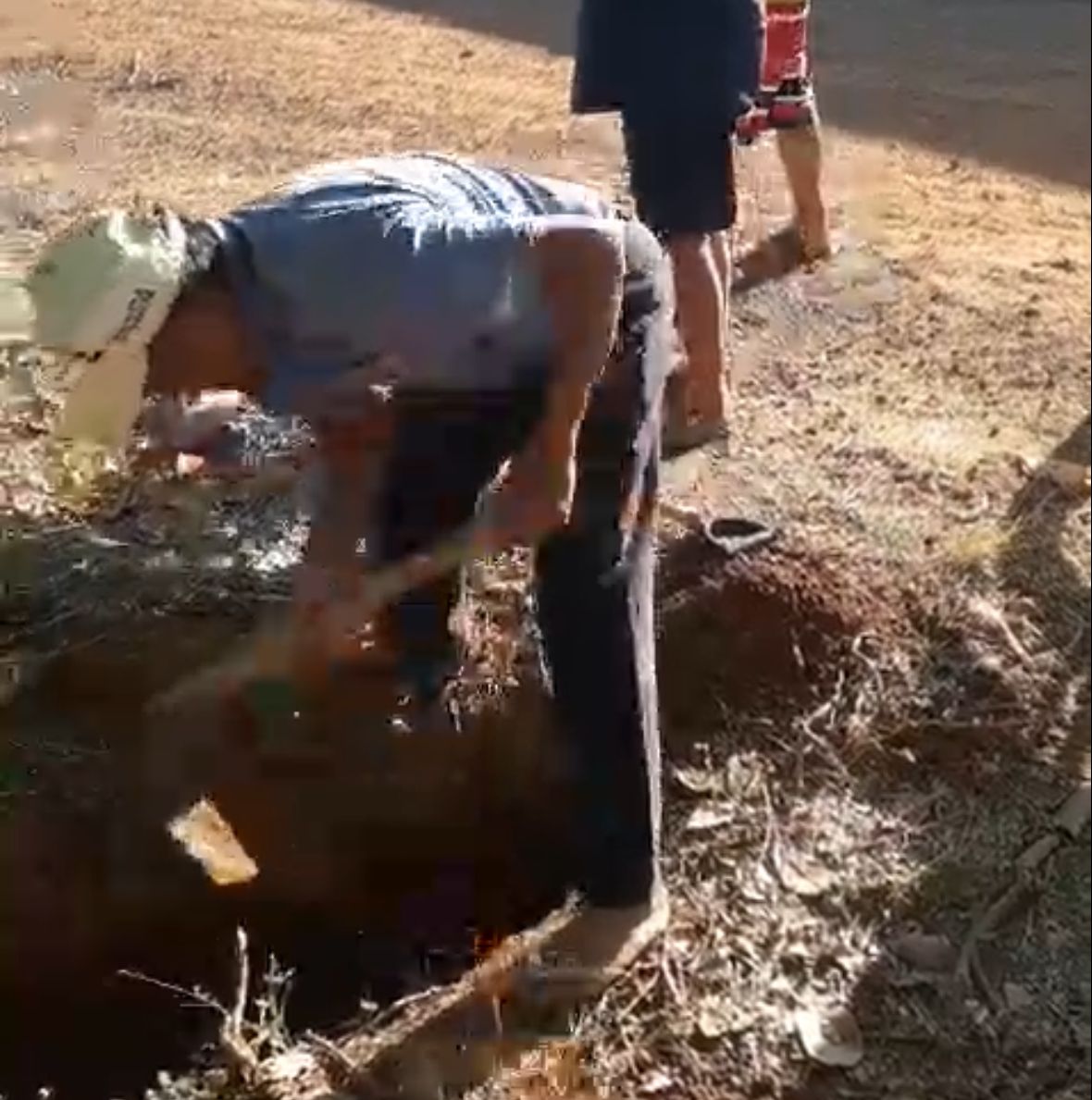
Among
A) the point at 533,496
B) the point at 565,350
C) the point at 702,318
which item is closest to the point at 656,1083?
the point at 533,496

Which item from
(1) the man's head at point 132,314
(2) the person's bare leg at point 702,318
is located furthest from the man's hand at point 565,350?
(2) the person's bare leg at point 702,318

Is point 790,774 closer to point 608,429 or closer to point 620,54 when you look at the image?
point 608,429

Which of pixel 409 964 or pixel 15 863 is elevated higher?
pixel 15 863

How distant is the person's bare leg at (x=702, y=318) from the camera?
2691mm

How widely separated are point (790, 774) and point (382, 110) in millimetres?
949

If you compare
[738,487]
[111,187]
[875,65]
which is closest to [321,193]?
[111,187]

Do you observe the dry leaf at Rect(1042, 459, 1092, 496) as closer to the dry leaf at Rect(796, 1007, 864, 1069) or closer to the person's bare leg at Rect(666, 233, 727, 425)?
the person's bare leg at Rect(666, 233, 727, 425)

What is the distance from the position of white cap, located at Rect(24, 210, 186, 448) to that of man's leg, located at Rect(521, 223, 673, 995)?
0.50m

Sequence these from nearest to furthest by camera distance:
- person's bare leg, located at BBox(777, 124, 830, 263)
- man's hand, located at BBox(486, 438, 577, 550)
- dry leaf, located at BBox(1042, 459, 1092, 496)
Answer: man's hand, located at BBox(486, 438, 577, 550) → person's bare leg, located at BBox(777, 124, 830, 263) → dry leaf, located at BBox(1042, 459, 1092, 496)

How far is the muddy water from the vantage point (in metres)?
2.47

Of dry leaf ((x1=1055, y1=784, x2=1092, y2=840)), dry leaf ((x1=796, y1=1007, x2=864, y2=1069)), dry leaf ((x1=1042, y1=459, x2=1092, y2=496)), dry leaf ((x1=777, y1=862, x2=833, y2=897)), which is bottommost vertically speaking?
dry leaf ((x1=796, y1=1007, x2=864, y2=1069))

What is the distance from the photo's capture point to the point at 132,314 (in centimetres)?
178

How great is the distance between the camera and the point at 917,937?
2689mm

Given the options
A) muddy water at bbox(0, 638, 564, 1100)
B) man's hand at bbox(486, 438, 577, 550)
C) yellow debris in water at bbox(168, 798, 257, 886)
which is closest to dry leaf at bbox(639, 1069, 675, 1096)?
muddy water at bbox(0, 638, 564, 1100)
